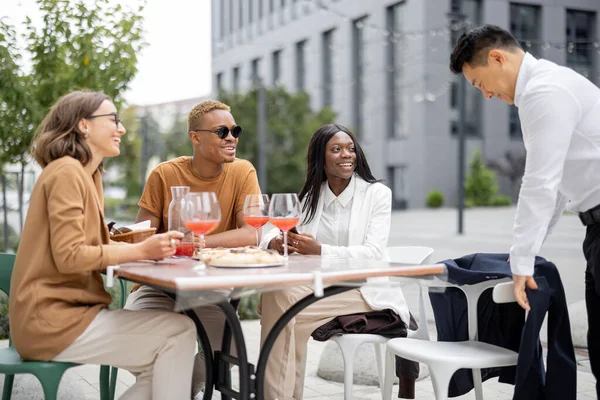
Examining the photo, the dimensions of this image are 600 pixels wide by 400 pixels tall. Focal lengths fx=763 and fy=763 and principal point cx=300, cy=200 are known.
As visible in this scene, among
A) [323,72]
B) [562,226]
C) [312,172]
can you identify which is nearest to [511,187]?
[323,72]

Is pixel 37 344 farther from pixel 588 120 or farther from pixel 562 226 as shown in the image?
pixel 562 226

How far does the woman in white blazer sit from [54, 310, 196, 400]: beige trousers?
24.8 inches

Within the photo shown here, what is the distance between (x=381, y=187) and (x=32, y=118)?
4.81m

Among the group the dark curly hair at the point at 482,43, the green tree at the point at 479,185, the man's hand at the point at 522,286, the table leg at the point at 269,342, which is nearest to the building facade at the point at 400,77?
the green tree at the point at 479,185

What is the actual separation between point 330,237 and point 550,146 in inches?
61.1

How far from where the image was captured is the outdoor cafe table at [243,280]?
8.55ft

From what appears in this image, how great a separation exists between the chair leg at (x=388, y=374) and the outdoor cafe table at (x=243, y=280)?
90 cm

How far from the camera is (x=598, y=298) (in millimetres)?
3354

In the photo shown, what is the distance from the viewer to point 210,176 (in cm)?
436

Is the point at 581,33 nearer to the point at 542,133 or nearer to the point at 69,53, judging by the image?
the point at 69,53

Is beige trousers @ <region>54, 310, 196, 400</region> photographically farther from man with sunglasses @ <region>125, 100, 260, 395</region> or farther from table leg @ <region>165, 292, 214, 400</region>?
man with sunglasses @ <region>125, 100, 260, 395</region>

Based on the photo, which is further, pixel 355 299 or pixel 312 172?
pixel 312 172

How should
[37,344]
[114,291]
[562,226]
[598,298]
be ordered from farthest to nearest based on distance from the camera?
[562,226] → [114,291] → [598,298] → [37,344]

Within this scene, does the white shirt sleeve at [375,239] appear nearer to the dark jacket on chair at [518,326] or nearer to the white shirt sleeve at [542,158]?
the dark jacket on chair at [518,326]
